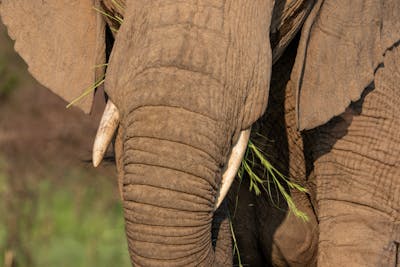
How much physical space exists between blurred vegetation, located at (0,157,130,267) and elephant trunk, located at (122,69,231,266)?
2392 mm

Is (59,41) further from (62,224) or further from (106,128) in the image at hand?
(62,224)

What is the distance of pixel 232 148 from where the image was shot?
315 centimetres

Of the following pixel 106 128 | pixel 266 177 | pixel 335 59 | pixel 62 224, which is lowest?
pixel 62 224

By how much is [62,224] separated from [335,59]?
3463mm

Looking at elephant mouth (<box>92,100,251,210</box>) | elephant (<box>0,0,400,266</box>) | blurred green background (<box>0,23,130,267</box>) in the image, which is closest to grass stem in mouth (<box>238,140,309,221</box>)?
elephant (<box>0,0,400,266</box>)

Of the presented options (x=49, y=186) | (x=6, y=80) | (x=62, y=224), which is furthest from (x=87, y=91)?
(x=6, y=80)

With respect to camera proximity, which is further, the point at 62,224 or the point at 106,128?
the point at 62,224

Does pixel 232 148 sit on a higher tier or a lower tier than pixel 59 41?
higher

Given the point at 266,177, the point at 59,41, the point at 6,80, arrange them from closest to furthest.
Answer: the point at 59,41, the point at 266,177, the point at 6,80

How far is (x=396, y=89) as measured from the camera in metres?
3.63

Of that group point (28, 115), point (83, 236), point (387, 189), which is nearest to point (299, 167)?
point (387, 189)

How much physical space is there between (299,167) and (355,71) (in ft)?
1.48

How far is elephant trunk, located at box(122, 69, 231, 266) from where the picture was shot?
298 cm

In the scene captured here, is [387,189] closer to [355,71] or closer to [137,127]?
[355,71]
